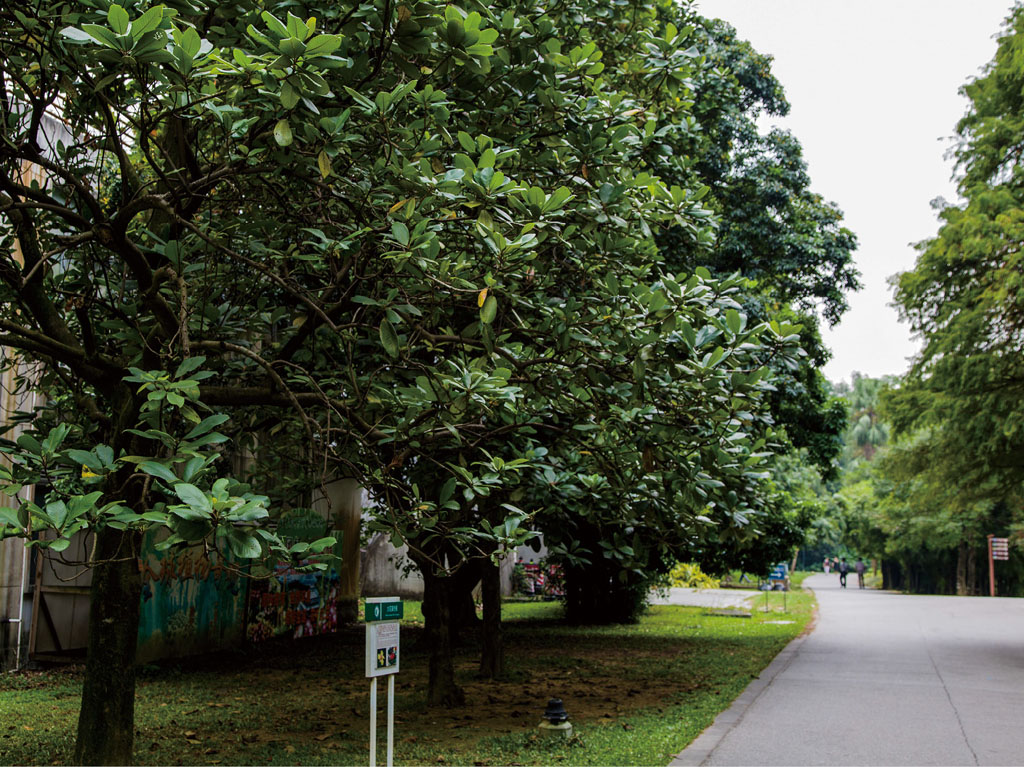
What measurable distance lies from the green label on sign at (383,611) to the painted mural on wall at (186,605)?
716cm

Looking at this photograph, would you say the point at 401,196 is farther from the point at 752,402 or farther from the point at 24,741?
the point at 24,741

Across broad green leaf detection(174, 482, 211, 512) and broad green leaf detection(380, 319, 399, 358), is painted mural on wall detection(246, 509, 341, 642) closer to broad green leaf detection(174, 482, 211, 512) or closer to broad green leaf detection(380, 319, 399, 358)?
broad green leaf detection(380, 319, 399, 358)

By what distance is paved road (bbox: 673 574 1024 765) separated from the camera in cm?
776

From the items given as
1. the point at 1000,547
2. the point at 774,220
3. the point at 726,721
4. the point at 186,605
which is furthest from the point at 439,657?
the point at 1000,547

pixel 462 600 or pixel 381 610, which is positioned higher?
pixel 381 610

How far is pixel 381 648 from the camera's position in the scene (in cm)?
541

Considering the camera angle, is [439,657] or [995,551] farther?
[995,551]

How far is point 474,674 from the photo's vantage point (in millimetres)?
12008

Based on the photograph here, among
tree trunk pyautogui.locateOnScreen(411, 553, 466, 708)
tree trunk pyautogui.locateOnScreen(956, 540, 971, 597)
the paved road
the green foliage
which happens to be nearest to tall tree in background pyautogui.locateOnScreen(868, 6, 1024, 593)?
the paved road

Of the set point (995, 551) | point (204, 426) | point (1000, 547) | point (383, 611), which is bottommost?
point (995, 551)

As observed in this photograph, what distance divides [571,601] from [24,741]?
1598 centimetres

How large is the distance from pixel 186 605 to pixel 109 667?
770cm

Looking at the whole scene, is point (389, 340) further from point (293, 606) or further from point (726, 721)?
point (293, 606)

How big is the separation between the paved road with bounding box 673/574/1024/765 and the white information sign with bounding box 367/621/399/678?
3014 millimetres
